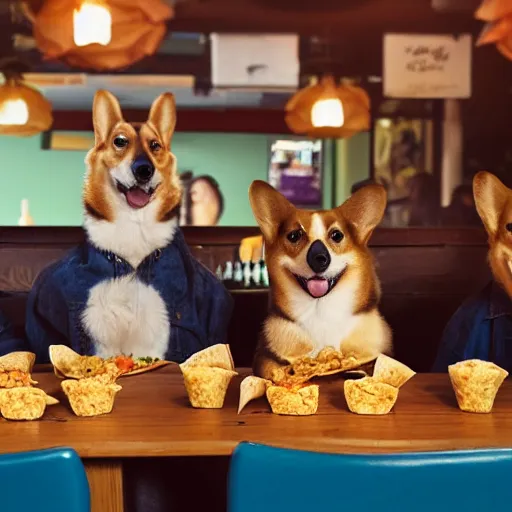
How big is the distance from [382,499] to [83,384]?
0.64 m

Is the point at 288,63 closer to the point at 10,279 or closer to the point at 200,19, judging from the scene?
the point at 200,19

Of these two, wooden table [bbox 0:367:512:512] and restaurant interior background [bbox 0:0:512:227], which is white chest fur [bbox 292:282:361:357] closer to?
wooden table [bbox 0:367:512:512]

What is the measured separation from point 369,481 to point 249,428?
0.42m

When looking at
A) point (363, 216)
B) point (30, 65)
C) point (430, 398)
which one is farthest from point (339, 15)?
point (430, 398)

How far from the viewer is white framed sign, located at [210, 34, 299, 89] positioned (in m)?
2.84

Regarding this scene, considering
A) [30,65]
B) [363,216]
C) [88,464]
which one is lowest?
[88,464]

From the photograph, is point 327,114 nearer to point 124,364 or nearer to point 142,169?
point 142,169

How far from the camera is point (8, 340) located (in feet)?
7.43

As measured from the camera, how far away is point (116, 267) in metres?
2.17

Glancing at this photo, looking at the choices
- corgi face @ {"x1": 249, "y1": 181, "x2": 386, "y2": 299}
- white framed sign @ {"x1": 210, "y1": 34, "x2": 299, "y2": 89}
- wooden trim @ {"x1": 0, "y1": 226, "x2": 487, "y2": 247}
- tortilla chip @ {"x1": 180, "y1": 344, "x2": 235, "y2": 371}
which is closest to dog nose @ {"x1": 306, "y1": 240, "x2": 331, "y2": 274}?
corgi face @ {"x1": 249, "y1": 181, "x2": 386, "y2": 299}

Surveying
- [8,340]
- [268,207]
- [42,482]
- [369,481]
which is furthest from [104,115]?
[369,481]

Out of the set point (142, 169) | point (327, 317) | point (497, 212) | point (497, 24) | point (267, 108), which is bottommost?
point (327, 317)

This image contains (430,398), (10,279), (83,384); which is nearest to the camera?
(83,384)

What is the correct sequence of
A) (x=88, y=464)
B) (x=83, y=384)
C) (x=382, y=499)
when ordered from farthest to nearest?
(x=83, y=384) < (x=88, y=464) < (x=382, y=499)
